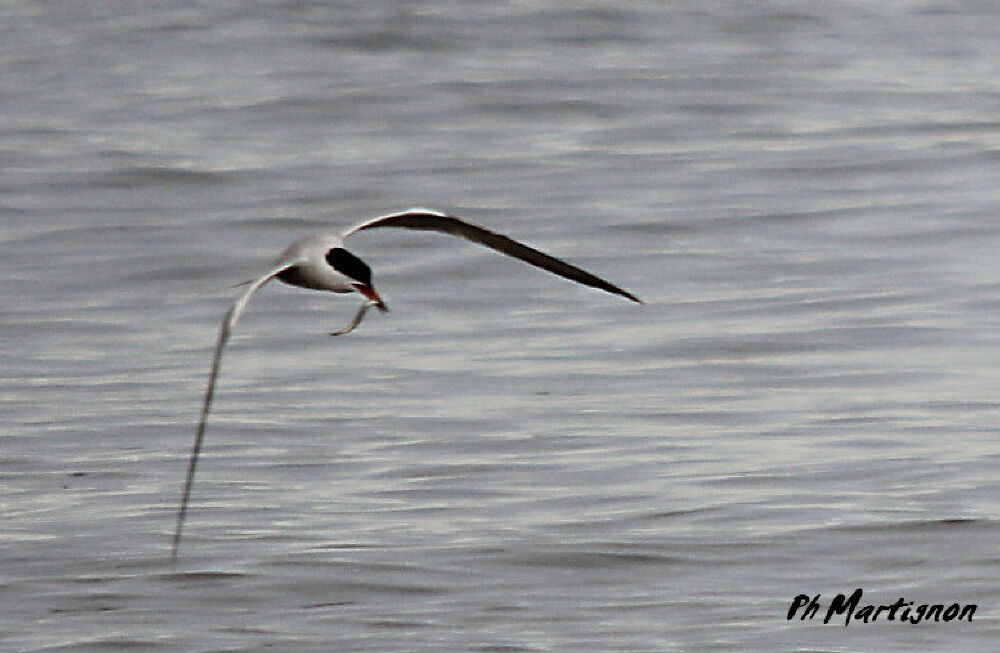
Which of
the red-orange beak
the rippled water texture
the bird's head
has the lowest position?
the rippled water texture

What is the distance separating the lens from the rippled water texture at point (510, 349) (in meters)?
6.67

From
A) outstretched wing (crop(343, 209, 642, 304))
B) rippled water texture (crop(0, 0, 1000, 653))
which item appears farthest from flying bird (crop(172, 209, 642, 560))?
rippled water texture (crop(0, 0, 1000, 653))

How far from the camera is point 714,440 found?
26.8 feet

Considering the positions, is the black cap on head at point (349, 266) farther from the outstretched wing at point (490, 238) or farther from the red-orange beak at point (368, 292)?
the outstretched wing at point (490, 238)

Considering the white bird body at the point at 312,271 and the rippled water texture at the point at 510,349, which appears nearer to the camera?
the white bird body at the point at 312,271

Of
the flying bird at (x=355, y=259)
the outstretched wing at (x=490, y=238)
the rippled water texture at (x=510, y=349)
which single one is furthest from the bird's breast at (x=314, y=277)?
the rippled water texture at (x=510, y=349)

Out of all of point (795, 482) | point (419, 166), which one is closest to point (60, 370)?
point (795, 482)

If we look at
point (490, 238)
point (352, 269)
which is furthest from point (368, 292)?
point (490, 238)

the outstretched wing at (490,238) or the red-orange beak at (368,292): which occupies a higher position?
the outstretched wing at (490,238)

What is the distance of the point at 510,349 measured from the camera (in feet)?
31.9

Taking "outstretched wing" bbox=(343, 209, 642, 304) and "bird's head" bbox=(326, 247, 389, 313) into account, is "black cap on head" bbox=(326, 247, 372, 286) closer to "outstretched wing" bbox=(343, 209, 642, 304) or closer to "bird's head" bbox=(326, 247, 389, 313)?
"bird's head" bbox=(326, 247, 389, 313)

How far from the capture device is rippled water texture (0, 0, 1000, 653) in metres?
6.67

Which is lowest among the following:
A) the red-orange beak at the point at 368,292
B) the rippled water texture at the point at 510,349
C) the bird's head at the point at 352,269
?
the rippled water texture at the point at 510,349

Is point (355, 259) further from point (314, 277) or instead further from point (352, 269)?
point (314, 277)
